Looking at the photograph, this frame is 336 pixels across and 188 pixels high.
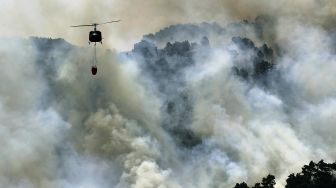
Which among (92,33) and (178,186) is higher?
(178,186)

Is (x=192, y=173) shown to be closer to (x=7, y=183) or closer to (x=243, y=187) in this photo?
(x=7, y=183)

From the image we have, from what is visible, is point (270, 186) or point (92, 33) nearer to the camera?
point (92, 33)

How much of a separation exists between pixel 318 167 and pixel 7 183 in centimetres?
9039

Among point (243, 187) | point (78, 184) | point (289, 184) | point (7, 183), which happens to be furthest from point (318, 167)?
point (7, 183)

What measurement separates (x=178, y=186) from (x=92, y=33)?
358ft

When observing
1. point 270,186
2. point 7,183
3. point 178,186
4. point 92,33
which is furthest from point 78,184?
point 92,33

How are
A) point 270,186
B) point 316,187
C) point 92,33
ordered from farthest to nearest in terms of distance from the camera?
point 270,186, point 316,187, point 92,33

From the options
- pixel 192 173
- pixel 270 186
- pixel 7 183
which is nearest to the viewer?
pixel 270 186

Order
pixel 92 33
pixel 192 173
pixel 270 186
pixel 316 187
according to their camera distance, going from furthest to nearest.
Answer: pixel 192 173 → pixel 270 186 → pixel 316 187 → pixel 92 33

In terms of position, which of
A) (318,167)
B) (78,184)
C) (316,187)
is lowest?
(316,187)

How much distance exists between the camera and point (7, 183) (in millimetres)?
Answer: 151500

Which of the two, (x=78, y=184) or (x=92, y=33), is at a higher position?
(x=78, y=184)

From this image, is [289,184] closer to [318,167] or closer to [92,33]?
[318,167]

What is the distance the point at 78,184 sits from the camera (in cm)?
15375
